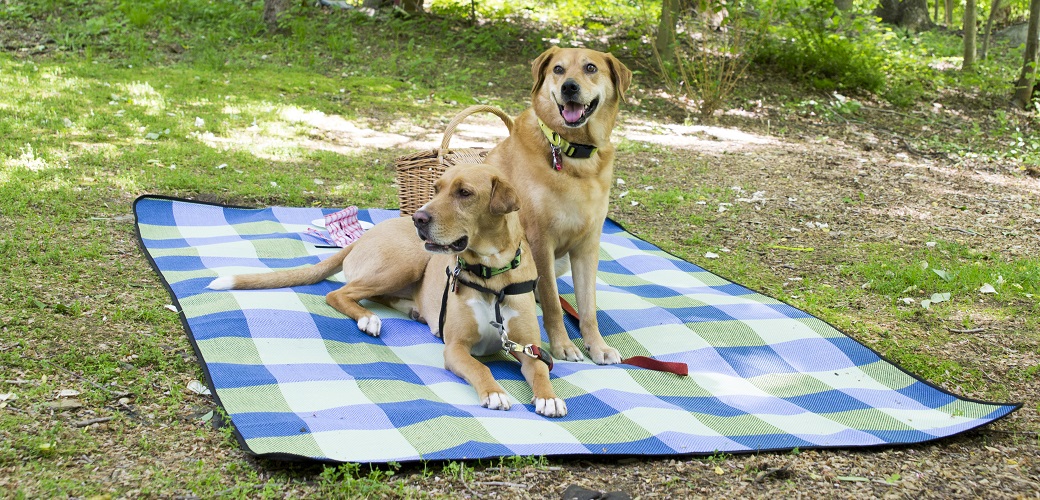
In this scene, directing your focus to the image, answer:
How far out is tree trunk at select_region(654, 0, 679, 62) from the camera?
39.8ft

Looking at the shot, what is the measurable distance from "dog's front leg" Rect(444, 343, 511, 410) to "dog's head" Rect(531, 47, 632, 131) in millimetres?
1422

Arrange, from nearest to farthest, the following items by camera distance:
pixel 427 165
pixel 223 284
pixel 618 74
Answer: pixel 223 284
pixel 618 74
pixel 427 165

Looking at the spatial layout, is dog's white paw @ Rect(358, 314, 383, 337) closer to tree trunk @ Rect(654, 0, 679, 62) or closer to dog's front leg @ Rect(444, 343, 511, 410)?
dog's front leg @ Rect(444, 343, 511, 410)

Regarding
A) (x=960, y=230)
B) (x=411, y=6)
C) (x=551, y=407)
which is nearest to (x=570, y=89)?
(x=551, y=407)

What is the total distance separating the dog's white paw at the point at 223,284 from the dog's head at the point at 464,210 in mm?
1442

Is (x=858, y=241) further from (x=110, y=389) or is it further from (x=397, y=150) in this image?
(x=110, y=389)

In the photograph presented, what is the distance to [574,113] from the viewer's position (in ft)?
14.7

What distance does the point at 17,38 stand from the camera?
11.5 metres

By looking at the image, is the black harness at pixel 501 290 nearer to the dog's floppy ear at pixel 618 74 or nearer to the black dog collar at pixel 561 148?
the black dog collar at pixel 561 148

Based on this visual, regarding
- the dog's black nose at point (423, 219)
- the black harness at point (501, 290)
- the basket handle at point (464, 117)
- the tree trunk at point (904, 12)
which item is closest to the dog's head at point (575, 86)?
the basket handle at point (464, 117)

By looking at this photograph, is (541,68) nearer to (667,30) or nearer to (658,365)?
(658,365)

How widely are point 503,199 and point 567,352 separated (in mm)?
1066

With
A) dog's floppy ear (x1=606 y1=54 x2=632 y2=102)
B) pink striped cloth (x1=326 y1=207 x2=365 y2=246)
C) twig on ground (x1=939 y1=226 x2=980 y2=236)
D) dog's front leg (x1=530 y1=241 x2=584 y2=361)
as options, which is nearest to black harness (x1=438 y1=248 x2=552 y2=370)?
Answer: dog's front leg (x1=530 y1=241 x2=584 y2=361)

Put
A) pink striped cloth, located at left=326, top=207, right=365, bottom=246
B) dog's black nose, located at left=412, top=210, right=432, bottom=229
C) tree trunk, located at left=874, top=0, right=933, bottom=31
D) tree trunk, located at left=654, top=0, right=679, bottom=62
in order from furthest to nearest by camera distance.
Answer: tree trunk, located at left=874, top=0, right=933, bottom=31
tree trunk, located at left=654, top=0, right=679, bottom=62
pink striped cloth, located at left=326, top=207, right=365, bottom=246
dog's black nose, located at left=412, top=210, right=432, bottom=229
